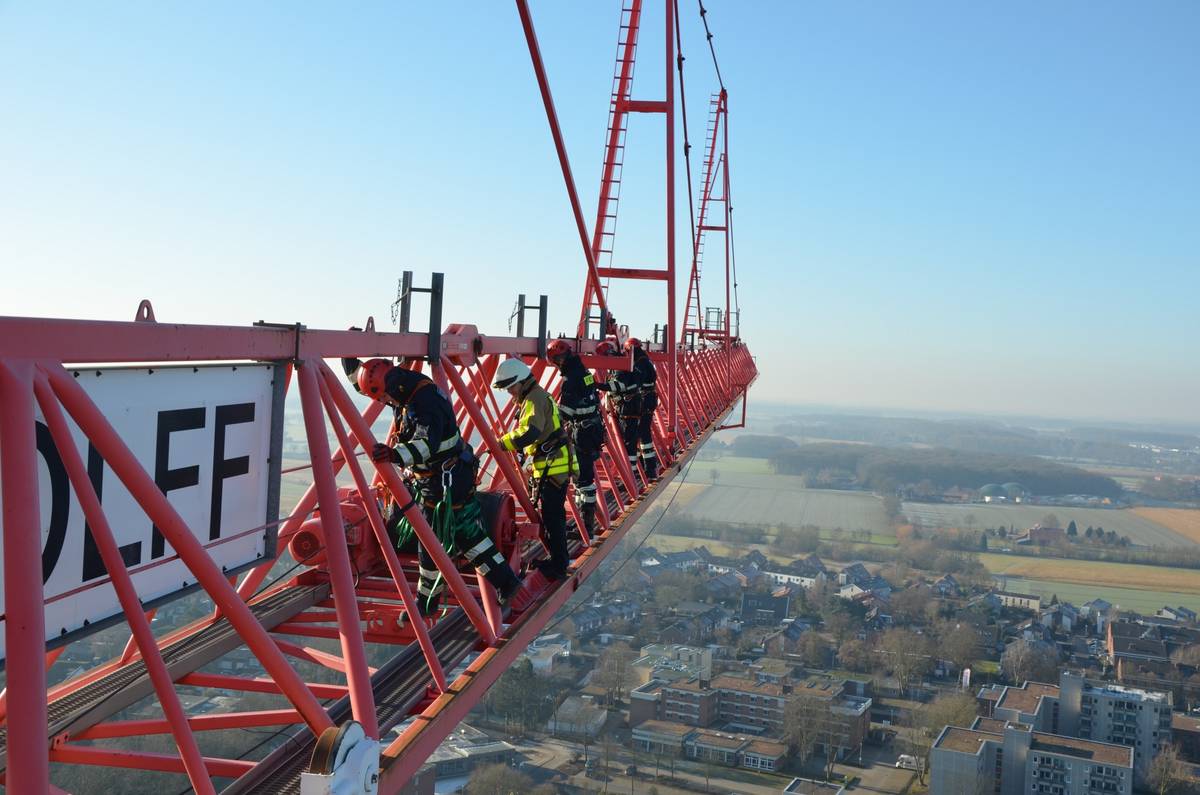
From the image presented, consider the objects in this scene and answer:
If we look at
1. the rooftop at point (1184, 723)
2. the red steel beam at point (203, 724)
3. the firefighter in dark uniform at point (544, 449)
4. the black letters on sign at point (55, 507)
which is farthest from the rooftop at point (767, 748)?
the black letters on sign at point (55, 507)

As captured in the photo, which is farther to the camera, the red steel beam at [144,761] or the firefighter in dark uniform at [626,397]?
the firefighter in dark uniform at [626,397]

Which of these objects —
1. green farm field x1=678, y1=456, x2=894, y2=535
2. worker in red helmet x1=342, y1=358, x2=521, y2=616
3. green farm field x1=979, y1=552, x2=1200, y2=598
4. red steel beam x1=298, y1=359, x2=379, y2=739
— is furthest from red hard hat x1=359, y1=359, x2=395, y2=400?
green farm field x1=678, y1=456, x2=894, y2=535

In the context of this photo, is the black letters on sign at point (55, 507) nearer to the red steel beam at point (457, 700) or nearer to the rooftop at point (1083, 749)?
the red steel beam at point (457, 700)

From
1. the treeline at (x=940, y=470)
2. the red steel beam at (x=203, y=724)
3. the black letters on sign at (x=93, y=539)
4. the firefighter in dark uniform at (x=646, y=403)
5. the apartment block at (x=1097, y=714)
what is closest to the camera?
the black letters on sign at (x=93, y=539)

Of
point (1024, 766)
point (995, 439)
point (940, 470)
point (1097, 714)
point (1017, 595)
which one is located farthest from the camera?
point (995, 439)

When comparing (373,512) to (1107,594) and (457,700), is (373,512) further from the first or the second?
(1107,594)

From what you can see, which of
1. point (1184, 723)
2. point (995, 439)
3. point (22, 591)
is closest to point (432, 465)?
point (22, 591)
